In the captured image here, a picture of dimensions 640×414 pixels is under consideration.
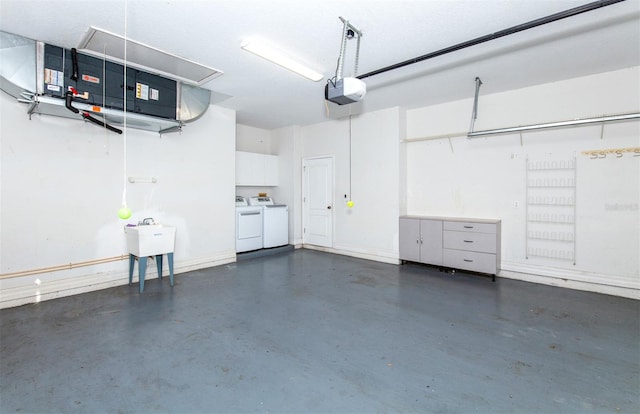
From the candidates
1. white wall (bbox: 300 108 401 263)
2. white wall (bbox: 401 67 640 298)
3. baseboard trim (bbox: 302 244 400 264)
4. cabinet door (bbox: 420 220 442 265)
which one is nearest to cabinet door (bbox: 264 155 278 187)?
white wall (bbox: 300 108 401 263)

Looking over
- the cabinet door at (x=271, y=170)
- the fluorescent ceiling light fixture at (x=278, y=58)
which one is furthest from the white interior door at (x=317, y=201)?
the fluorescent ceiling light fixture at (x=278, y=58)

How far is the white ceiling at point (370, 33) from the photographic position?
2537 millimetres

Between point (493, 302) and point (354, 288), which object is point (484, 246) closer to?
point (493, 302)

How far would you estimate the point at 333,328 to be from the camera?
2.92m

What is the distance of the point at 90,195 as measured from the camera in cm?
399

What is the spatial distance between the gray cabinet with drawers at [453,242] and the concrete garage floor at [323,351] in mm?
521

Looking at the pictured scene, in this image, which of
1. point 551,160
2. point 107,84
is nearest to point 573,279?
point 551,160

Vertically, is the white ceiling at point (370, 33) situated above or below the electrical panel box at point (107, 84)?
above

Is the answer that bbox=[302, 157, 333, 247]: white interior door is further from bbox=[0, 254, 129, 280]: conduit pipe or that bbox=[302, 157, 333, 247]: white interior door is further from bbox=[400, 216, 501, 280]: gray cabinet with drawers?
bbox=[0, 254, 129, 280]: conduit pipe

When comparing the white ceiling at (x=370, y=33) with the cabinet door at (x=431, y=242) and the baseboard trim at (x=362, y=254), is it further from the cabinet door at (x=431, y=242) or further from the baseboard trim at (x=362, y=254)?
the baseboard trim at (x=362, y=254)

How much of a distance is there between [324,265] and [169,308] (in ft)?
8.75

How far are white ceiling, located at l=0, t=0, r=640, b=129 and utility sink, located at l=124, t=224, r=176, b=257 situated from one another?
214 centimetres

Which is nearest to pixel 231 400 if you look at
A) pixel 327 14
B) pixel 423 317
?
pixel 423 317

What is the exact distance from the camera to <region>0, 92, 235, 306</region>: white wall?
3.46m
